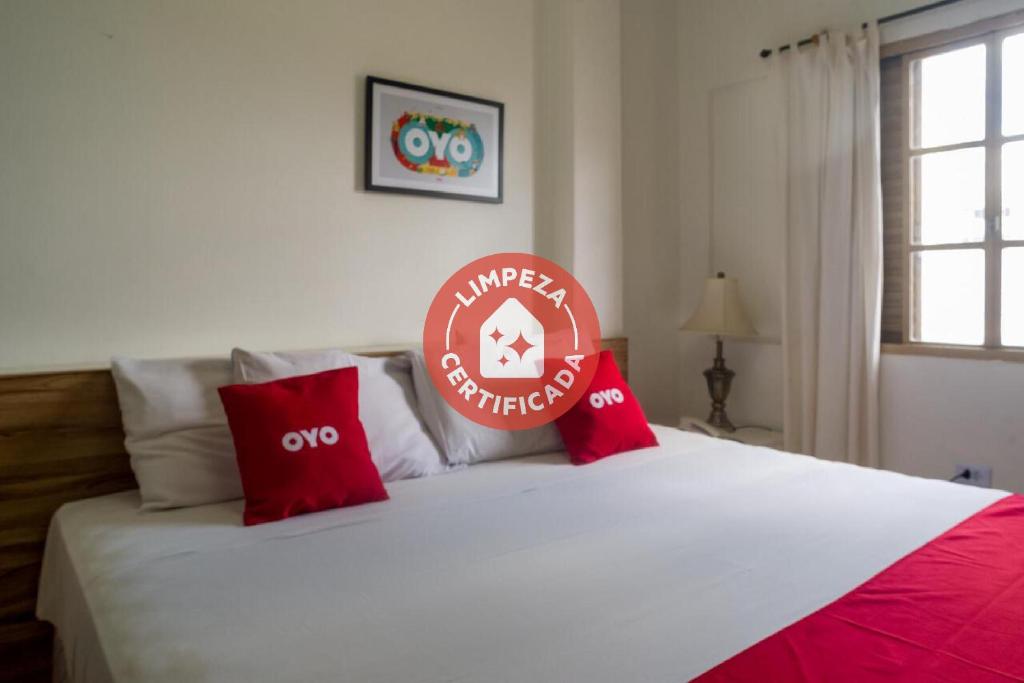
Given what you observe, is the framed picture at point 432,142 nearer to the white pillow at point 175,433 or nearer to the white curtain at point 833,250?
the white pillow at point 175,433

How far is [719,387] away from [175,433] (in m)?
2.28

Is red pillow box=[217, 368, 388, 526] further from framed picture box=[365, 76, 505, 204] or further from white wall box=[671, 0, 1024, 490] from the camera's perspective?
Answer: white wall box=[671, 0, 1024, 490]

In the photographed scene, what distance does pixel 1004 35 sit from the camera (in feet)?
8.02

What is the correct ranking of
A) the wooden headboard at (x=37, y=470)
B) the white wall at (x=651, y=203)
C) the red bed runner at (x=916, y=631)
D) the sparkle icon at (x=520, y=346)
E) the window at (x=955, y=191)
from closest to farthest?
the red bed runner at (x=916, y=631) < the wooden headboard at (x=37, y=470) < the window at (x=955, y=191) < the sparkle icon at (x=520, y=346) < the white wall at (x=651, y=203)

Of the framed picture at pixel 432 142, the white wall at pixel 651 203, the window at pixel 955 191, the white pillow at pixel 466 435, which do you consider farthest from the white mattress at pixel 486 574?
the white wall at pixel 651 203

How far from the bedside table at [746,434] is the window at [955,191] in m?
0.65

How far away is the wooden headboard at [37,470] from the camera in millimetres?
1759

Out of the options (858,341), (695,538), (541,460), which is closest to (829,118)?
(858,341)

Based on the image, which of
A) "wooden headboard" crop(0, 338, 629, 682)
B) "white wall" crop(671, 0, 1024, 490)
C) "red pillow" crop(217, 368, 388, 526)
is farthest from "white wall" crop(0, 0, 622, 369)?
"white wall" crop(671, 0, 1024, 490)

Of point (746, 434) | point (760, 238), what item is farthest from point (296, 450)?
point (760, 238)

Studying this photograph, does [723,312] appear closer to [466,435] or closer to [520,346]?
[520,346]

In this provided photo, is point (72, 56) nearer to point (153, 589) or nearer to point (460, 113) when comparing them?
point (460, 113)

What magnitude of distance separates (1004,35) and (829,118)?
24.3 inches

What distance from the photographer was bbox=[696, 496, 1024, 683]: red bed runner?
3.02 ft
